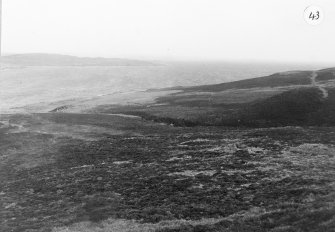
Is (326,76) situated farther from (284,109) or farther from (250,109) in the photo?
(250,109)

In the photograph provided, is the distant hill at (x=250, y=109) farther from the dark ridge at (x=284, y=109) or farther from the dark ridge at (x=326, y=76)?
the dark ridge at (x=326, y=76)

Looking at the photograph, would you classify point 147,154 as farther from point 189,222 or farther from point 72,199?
point 189,222

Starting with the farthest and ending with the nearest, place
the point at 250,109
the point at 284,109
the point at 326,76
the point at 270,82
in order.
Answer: the point at 270,82 → the point at 326,76 → the point at 250,109 → the point at 284,109

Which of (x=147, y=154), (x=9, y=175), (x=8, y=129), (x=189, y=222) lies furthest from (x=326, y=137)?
(x=8, y=129)

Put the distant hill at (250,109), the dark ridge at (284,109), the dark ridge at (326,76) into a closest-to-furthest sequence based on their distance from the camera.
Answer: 1. the dark ridge at (284,109)
2. the distant hill at (250,109)
3. the dark ridge at (326,76)

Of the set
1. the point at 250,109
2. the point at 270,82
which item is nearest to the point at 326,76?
the point at 270,82

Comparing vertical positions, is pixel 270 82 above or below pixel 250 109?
above

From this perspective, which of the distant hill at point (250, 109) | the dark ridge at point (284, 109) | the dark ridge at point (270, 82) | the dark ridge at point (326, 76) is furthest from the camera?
the dark ridge at point (270, 82)

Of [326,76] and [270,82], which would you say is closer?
[326,76]

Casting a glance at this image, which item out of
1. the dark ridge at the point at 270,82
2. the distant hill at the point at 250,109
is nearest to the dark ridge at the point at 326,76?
the dark ridge at the point at 270,82

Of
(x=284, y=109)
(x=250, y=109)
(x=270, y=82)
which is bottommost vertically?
(x=250, y=109)

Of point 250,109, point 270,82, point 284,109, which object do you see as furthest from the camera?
point 270,82

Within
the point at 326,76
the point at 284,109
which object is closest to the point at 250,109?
the point at 284,109
